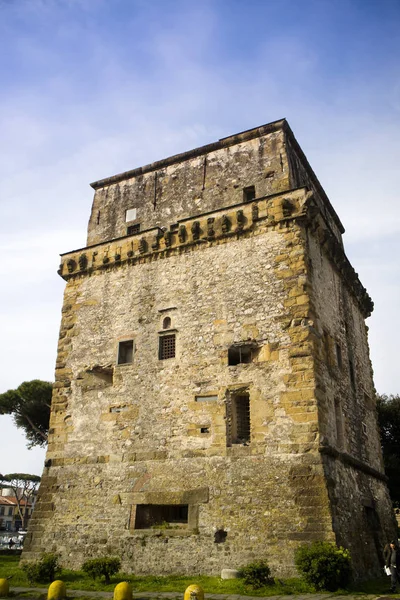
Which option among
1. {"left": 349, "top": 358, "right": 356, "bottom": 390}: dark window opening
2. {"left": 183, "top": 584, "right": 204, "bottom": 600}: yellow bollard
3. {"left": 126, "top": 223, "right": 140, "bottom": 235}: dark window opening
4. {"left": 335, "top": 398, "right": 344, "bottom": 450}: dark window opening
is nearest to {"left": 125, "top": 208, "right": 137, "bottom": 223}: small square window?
{"left": 126, "top": 223, "right": 140, "bottom": 235}: dark window opening

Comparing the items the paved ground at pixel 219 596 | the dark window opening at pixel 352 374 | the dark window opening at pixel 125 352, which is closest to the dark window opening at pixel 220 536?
the paved ground at pixel 219 596

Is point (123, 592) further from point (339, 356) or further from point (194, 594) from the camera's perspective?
point (339, 356)

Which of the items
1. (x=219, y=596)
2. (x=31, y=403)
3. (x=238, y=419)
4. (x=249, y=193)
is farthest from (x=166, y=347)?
(x=31, y=403)

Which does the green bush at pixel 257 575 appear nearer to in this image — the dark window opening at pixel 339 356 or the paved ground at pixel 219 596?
the paved ground at pixel 219 596

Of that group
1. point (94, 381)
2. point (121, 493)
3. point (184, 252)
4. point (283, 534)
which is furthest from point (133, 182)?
point (283, 534)

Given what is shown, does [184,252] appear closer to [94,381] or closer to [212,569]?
[94,381]

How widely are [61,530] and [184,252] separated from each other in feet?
26.4

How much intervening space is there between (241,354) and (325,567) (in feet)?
16.6

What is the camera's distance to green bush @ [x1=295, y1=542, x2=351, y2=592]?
30.9 ft

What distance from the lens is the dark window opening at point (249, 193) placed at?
50.0 ft

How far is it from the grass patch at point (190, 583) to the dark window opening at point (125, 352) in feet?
17.6

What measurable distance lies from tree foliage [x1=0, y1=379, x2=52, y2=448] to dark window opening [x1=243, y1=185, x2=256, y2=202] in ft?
59.1

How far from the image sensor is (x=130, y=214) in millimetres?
17094

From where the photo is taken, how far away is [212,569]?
35.8 feet
